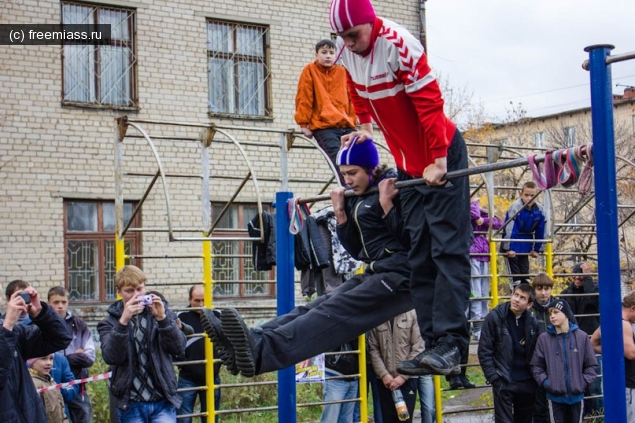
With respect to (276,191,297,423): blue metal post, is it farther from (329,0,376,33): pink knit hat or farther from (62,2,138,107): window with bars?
(62,2,138,107): window with bars

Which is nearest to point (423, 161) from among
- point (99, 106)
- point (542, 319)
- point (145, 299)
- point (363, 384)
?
point (145, 299)

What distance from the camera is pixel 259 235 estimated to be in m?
9.50

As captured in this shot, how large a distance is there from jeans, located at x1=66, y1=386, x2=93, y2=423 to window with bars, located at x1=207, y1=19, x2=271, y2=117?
8.20 meters

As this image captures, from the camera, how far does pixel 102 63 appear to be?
50.4 ft

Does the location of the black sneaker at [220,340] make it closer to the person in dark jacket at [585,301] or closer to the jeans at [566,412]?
the jeans at [566,412]

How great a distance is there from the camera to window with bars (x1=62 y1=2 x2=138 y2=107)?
1511cm

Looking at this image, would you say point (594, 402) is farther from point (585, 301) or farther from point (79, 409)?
point (79, 409)

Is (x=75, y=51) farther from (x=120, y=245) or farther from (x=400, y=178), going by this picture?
(x=400, y=178)

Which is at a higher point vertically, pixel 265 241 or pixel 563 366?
pixel 265 241

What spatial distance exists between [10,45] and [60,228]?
280 cm

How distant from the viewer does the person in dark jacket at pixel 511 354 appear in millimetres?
9633

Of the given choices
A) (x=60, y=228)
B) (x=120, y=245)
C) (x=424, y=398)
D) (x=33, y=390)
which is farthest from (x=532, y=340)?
(x=60, y=228)

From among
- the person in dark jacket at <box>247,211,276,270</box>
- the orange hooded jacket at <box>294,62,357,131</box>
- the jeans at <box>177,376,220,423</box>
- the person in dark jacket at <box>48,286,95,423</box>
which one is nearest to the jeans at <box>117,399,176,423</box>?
the person in dark jacket at <box>48,286,95,423</box>

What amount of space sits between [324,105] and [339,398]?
288cm
